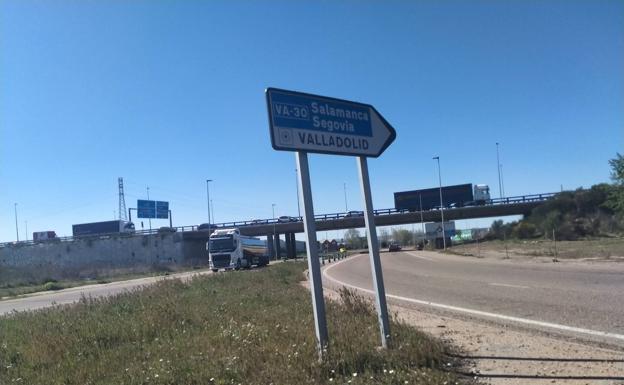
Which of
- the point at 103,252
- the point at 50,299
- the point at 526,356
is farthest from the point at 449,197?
the point at 526,356

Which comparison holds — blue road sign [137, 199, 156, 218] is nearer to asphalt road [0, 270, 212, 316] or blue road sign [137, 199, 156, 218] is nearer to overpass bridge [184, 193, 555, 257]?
overpass bridge [184, 193, 555, 257]

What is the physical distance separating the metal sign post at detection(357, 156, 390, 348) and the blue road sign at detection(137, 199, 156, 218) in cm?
8125

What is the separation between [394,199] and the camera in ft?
281

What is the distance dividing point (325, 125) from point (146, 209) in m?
82.8

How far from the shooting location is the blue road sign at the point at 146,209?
84.5 meters

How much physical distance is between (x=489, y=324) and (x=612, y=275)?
37.8 ft

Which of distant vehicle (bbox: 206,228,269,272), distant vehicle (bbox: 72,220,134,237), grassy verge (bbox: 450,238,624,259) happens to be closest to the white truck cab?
grassy verge (bbox: 450,238,624,259)

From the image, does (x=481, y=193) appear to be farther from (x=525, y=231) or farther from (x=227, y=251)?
(x=227, y=251)

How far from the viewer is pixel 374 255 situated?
7117mm

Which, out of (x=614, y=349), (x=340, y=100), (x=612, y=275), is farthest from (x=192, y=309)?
(x=612, y=275)

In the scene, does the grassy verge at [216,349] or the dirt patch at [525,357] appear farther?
the grassy verge at [216,349]

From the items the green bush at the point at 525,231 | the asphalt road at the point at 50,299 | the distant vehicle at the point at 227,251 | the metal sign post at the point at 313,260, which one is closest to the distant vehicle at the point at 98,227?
the distant vehicle at the point at 227,251

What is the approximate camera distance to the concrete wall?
82.3 m

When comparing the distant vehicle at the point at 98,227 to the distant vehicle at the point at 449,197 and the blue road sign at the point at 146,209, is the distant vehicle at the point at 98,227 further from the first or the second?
the distant vehicle at the point at 449,197
